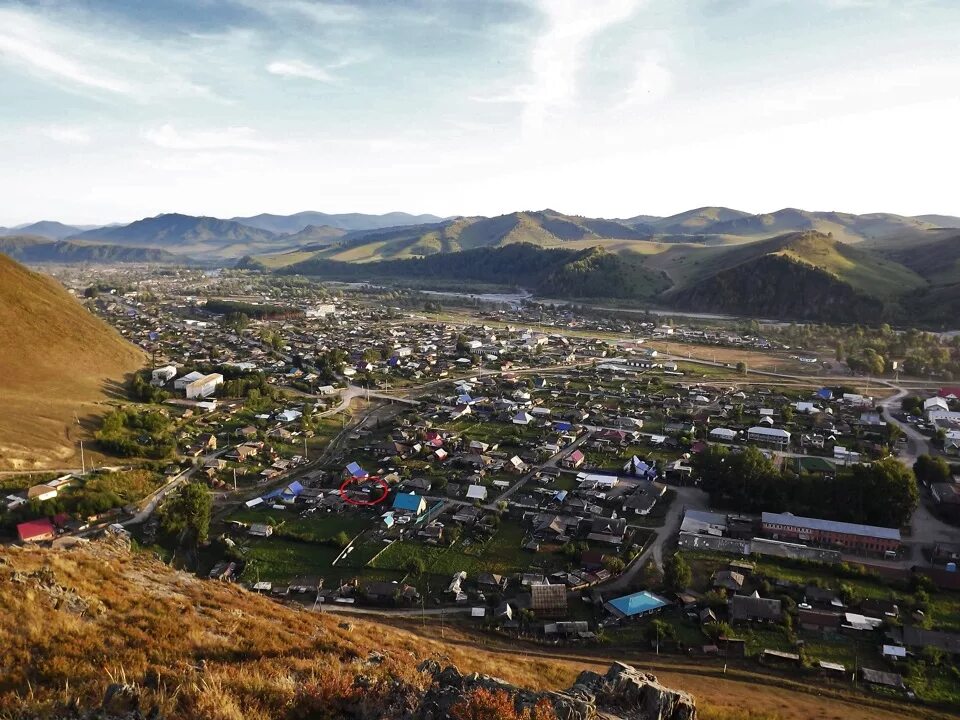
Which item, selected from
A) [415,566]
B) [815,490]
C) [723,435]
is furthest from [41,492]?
[723,435]

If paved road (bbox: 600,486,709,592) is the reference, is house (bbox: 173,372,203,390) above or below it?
above

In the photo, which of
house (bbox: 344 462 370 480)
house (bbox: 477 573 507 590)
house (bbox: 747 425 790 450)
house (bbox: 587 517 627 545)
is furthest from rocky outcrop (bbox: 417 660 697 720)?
house (bbox: 747 425 790 450)

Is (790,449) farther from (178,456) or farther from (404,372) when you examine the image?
(178,456)

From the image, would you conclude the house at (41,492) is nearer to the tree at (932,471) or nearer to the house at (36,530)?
the house at (36,530)

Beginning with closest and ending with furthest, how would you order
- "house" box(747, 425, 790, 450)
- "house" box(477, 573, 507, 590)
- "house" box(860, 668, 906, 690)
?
"house" box(860, 668, 906, 690) < "house" box(477, 573, 507, 590) < "house" box(747, 425, 790, 450)

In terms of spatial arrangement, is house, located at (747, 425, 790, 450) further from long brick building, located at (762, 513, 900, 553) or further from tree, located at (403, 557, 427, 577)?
tree, located at (403, 557, 427, 577)

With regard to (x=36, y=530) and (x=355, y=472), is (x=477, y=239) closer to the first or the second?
(x=355, y=472)
